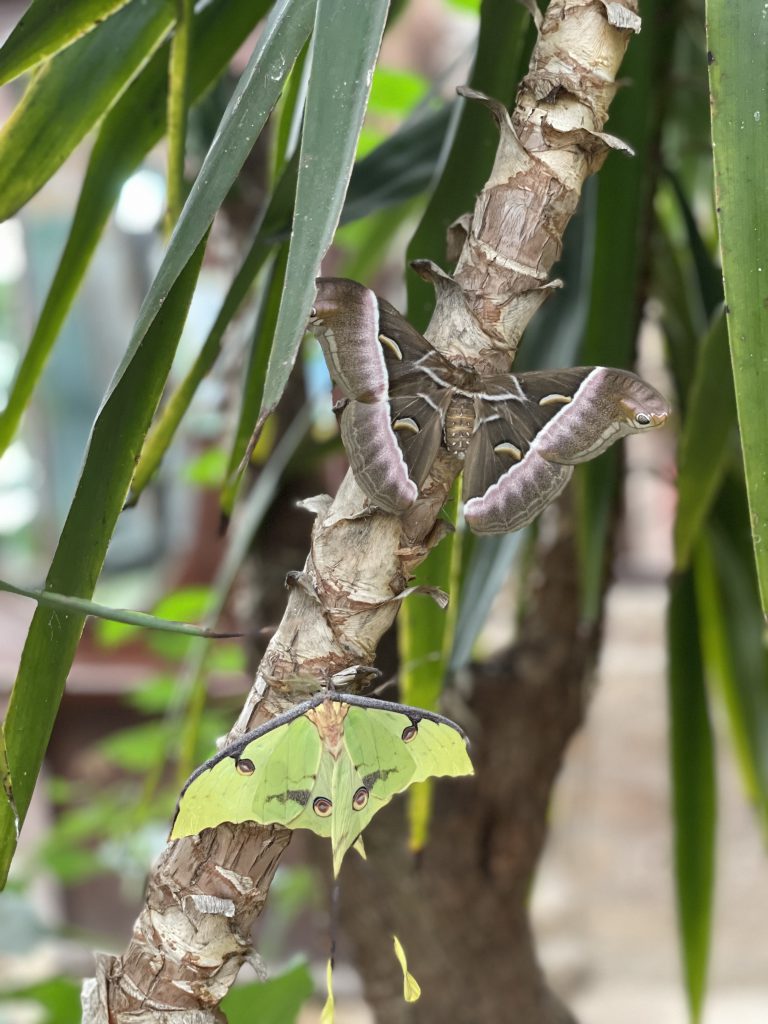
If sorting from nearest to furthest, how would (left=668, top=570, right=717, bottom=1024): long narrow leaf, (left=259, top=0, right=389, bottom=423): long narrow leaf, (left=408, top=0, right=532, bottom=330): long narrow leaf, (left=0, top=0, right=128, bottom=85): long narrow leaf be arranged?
(left=259, top=0, right=389, bottom=423): long narrow leaf
(left=0, top=0, right=128, bottom=85): long narrow leaf
(left=408, top=0, right=532, bottom=330): long narrow leaf
(left=668, top=570, right=717, bottom=1024): long narrow leaf

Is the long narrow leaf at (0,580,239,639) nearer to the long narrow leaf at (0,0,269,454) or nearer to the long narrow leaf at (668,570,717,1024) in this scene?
the long narrow leaf at (0,0,269,454)

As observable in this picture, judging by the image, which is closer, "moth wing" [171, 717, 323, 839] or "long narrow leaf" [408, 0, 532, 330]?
"moth wing" [171, 717, 323, 839]

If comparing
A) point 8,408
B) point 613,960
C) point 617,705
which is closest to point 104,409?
→ point 8,408

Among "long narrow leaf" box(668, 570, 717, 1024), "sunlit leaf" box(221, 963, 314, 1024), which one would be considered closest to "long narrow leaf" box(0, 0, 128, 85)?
"sunlit leaf" box(221, 963, 314, 1024)

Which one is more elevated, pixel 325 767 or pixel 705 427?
pixel 705 427

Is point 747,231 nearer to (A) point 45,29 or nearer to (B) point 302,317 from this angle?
(B) point 302,317

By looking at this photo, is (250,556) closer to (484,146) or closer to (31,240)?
(484,146)

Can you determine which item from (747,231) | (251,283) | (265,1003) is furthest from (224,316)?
(265,1003)

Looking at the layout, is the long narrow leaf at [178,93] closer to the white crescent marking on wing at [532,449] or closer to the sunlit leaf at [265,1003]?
the white crescent marking on wing at [532,449]
